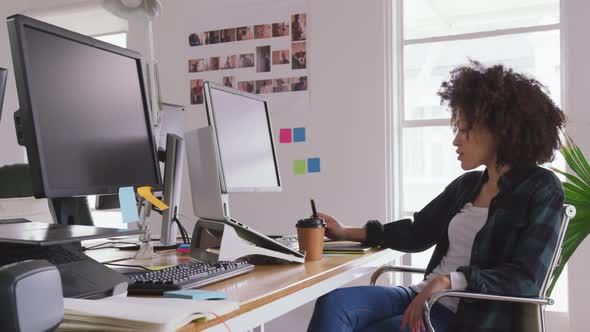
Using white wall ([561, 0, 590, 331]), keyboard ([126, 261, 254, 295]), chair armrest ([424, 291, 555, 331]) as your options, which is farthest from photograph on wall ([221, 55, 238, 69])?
chair armrest ([424, 291, 555, 331])

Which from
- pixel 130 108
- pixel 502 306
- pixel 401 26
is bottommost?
pixel 502 306

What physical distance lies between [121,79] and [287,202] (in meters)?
2.31

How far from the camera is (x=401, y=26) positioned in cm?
354

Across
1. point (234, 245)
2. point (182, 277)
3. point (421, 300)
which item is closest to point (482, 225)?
point (421, 300)

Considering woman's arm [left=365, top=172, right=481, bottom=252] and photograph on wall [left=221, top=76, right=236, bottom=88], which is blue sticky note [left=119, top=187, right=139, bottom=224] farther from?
photograph on wall [left=221, top=76, right=236, bottom=88]

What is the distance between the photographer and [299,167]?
3.66 m

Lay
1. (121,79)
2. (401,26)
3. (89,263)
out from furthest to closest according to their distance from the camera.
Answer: (401,26)
(121,79)
(89,263)

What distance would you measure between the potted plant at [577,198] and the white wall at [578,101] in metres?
0.69

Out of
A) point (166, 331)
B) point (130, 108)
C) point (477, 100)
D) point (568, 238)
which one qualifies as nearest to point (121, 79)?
point (130, 108)

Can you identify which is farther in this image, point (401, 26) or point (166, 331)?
point (401, 26)

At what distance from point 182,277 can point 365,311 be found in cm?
68

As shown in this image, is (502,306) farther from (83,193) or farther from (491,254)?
(83,193)

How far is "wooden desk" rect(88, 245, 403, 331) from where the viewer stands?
3.42ft

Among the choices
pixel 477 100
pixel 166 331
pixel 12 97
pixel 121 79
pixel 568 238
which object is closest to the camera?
pixel 166 331
